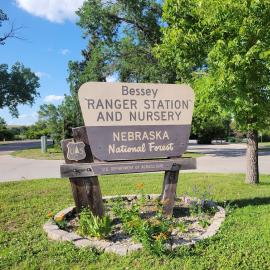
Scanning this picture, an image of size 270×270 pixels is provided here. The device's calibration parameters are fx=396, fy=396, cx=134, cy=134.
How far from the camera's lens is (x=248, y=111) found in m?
9.08

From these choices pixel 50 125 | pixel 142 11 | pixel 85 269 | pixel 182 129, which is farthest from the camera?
pixel 50 125

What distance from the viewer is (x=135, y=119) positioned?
19.4ft

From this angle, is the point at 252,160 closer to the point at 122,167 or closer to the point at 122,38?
the point at 122,167

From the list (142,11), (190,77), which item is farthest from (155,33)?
(190,77)

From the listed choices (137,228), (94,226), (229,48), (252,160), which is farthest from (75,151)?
(252,160)

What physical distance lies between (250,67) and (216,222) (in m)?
4.04

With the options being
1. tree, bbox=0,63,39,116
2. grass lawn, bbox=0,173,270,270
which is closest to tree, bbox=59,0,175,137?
grass lawn, bbox=0,173,270,270

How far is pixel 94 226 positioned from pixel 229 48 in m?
4.85

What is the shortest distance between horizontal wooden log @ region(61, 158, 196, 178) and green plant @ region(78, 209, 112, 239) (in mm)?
577

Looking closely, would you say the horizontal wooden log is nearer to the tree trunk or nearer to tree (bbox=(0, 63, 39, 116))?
the tree trunk

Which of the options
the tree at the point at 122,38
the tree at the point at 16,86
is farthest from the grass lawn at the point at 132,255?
the tree at the point at 16,86

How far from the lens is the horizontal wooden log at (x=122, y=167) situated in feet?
18.2

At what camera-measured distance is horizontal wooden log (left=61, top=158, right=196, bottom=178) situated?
5555 millimetres

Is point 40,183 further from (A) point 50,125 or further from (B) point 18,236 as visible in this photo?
(A) point 50,125
